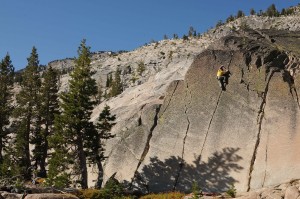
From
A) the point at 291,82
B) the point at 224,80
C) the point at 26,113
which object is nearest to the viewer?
the point at 291,82

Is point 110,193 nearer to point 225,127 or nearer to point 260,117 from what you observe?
point 225,127

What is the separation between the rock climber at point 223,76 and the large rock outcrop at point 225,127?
1.53ft

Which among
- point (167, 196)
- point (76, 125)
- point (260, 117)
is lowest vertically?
point (167, 196)

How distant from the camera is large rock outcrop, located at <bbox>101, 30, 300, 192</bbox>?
29.0 meters

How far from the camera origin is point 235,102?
31.5m

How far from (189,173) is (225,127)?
4.74 meters

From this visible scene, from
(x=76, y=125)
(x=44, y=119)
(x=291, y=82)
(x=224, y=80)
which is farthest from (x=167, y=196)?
(x=44, y=119)

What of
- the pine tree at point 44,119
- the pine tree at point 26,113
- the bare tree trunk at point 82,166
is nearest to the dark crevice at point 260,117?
the bare tree trunk at point 82,166

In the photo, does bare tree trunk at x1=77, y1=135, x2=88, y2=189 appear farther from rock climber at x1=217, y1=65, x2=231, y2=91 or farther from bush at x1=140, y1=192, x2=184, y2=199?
rock climber at x1=217, y1=65, x2=231, y2=91

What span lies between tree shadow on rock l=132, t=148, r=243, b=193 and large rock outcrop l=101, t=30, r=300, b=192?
0.08 m

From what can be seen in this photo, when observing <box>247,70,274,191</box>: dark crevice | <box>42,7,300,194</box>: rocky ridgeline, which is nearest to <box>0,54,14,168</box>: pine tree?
<box>42,7,300,194</box>: rocky ridgeline

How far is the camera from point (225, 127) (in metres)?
31.2

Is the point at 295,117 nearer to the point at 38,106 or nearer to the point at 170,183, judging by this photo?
the point at 170,183

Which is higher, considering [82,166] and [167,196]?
[82,166]
